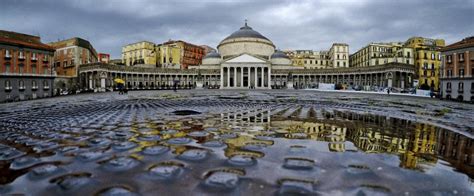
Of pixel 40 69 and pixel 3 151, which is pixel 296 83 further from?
pixel 3 151

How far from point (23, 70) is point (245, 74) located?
2314 inches

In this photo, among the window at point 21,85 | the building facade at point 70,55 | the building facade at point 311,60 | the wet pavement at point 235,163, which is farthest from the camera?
the building facade at point 311,60

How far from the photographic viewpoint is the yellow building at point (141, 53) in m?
90.4

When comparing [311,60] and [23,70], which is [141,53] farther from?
[311,60]

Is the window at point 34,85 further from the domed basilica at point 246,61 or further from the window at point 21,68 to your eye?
the domed basilica at point 246,61

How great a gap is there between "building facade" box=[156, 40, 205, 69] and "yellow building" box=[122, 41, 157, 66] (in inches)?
96.8

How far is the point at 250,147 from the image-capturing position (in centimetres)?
496

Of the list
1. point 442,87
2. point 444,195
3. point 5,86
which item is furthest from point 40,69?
point 442,87

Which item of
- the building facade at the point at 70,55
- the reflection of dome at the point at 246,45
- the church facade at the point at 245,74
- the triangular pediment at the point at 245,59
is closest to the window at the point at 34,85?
the church facade at the point at 245,74

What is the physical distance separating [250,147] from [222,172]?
1487 millimetres

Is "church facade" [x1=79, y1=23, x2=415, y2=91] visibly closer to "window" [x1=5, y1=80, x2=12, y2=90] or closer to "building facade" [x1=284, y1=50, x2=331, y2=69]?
"building facade" [x1=284, y1=50, x2=331, y2=69]

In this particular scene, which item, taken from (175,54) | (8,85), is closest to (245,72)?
(175,54)

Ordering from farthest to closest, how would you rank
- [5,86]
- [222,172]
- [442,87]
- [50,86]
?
1. [50,86]
2. [442,87]
3. [5,86]
4. [222,172]

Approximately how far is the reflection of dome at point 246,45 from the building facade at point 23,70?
194ft
